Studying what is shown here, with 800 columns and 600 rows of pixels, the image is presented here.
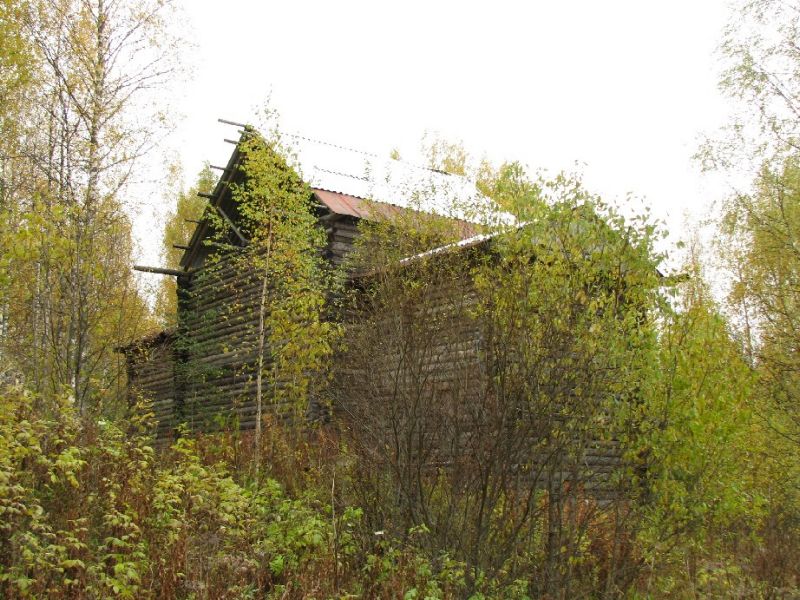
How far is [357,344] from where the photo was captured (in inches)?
391

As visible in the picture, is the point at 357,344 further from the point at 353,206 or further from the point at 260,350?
the point at 353,206

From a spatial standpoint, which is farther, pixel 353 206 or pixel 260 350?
pixel 353 206

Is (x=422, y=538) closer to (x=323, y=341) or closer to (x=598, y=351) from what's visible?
(x=598, y=351)

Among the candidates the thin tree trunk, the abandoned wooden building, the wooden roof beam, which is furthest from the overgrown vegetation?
the wooden roof beam

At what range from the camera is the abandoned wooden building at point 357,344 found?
7.48m

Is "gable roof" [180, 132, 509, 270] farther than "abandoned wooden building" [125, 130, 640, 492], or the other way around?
"gable roof" [180, 132, 509, 270]

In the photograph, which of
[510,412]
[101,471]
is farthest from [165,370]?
[510,412]

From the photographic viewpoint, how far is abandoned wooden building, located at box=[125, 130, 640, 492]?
295 inches

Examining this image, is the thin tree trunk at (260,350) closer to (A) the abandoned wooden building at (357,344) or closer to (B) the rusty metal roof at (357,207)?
(A) the abandoned wooden building at (357,344)

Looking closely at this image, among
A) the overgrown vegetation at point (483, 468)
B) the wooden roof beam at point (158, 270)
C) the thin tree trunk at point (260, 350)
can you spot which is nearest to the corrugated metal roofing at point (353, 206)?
the thin tree trunk at point (260, 350)

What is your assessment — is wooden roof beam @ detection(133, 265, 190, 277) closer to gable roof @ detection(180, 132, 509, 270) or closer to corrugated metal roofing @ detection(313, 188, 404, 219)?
gable roof @ detection(180, 132, 509, 270)

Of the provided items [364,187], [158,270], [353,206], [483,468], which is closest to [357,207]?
[353,206]

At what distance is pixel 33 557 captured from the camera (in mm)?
5137

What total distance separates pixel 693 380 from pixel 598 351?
42.3 inches
